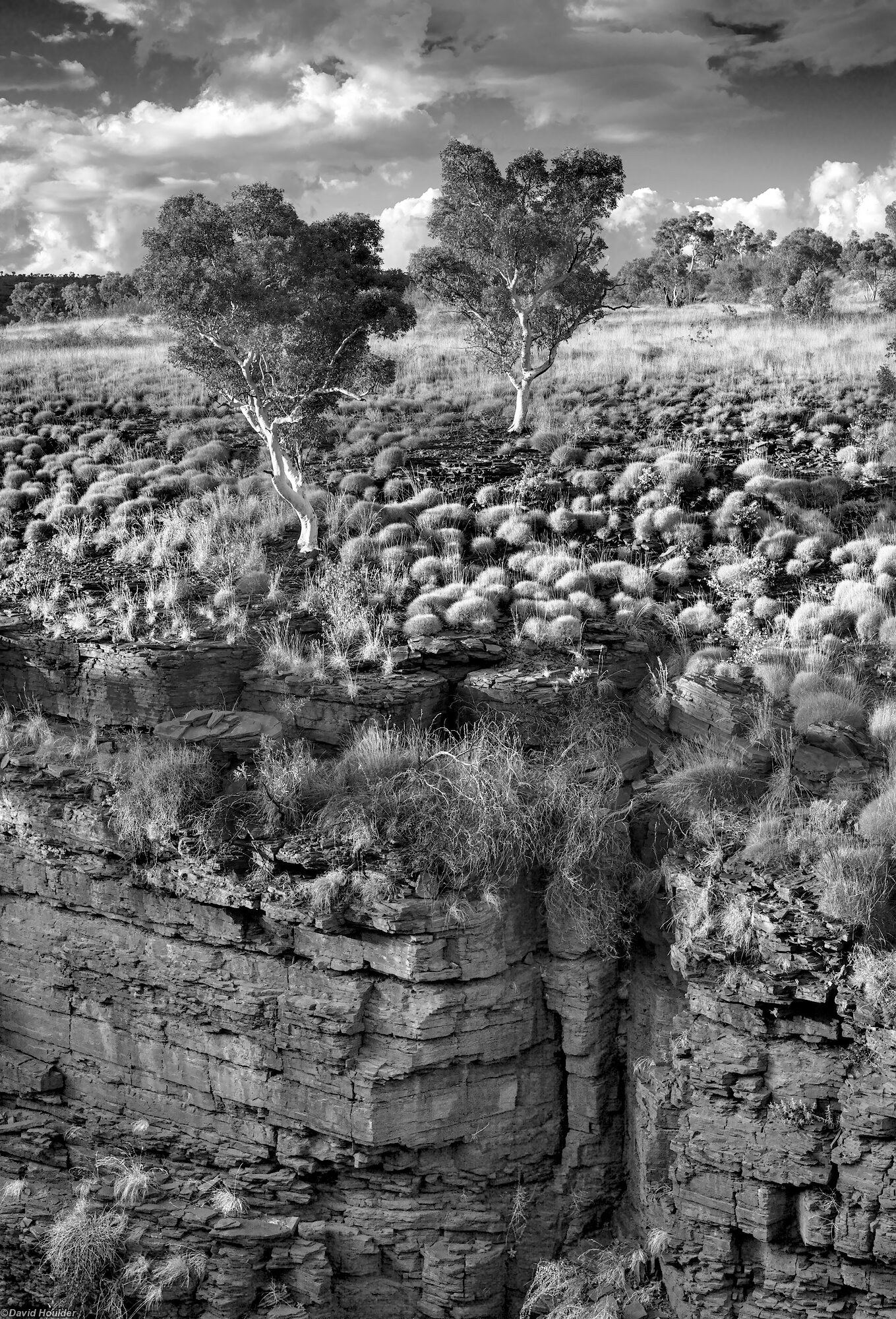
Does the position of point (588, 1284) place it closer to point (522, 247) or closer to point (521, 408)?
point (521, 408)

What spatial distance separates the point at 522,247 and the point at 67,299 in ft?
136

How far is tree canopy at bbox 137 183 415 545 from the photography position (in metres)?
18.1

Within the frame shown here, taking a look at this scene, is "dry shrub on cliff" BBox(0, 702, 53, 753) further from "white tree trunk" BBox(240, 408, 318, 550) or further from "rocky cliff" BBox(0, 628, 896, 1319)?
"white tree trunk" BBox(240, 408, 318, 550)

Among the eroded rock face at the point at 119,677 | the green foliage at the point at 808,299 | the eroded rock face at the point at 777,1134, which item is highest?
the green foliage at the point at 808,299

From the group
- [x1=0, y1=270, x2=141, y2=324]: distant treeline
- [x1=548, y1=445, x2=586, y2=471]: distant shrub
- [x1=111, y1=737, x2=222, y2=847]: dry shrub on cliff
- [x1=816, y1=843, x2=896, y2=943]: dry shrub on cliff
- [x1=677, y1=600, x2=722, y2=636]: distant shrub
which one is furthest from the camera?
[x1=0, y1=270, x2=141, y2=324]: distant treeline

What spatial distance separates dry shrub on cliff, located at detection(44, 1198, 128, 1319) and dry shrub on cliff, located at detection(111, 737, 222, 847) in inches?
140

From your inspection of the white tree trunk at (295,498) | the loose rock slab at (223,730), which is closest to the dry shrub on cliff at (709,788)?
the loose rock slab at (223,730)

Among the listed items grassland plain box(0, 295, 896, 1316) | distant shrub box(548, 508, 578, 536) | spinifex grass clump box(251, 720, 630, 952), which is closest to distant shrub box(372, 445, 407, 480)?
grassland plain box(0, 295, 896, 1316)

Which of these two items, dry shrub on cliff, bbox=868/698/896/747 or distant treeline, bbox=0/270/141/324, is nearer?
dry shrub on cliff, bbox=868/698/896/747

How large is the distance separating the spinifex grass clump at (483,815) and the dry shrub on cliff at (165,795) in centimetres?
67

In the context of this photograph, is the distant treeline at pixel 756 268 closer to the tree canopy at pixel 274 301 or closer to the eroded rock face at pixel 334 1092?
the tree canopy at pixel 274 301

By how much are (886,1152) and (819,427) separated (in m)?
18.3

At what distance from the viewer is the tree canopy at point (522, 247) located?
1005 inches

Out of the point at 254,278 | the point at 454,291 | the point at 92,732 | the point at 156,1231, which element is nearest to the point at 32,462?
the point at 254,278
